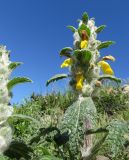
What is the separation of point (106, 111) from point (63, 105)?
1.27 metres

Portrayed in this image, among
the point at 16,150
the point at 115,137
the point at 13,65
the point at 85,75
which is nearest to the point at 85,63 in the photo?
the point at 85,75

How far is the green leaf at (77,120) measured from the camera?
341 cm

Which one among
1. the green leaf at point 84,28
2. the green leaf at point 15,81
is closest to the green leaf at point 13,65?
the green leaf at point 15,81

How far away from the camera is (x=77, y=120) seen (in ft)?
11.4

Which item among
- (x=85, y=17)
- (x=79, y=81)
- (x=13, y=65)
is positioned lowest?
(x=13, y=65)

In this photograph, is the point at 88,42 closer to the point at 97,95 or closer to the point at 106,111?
the point at 97,95

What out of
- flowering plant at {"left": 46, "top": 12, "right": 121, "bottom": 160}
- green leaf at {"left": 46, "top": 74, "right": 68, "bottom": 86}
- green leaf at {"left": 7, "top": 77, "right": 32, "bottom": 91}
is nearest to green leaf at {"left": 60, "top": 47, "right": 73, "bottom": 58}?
flowering plant at {"left": 46, "top": 12, "right": 121, "bottom": 160}

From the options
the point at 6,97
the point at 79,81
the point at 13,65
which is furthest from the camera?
the point at 79,81

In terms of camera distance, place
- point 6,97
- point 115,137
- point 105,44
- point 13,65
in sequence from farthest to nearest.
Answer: point 105,44 < point 115,137 < point 13,65 < point 6,97

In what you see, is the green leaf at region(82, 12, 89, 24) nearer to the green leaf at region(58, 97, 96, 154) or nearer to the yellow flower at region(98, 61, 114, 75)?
the yellow flower at region(98, 61, 114, 75)

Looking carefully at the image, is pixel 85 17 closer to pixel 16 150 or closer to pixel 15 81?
pixel 15 81

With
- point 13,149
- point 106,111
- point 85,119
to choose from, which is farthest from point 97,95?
point 106,111

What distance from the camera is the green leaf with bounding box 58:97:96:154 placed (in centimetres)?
341

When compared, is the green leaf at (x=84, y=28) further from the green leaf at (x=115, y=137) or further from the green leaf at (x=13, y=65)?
the green leaf at (x=13, y=65)
